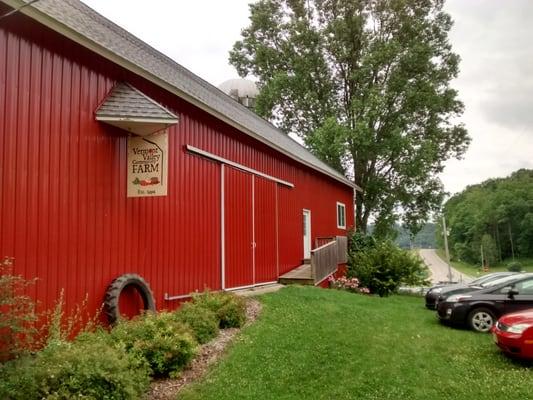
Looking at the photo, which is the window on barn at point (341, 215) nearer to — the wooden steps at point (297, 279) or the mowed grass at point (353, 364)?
the wooden steps at point (297, 279)

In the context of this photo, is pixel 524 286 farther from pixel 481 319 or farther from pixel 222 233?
pixel 222 233

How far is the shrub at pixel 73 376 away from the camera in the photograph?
436cm

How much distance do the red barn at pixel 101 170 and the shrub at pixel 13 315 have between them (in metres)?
0.25

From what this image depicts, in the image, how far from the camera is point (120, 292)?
722cm

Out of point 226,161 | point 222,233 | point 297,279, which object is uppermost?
point 226,161

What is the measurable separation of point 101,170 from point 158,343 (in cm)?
293

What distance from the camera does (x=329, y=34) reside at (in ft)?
94.4

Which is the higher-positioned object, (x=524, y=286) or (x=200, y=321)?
(x=524, y=286)

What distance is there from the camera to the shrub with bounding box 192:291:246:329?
26.7 feet

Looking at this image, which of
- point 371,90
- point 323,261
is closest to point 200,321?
point 323,261

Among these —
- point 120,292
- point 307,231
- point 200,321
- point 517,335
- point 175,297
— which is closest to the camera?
point 517,335

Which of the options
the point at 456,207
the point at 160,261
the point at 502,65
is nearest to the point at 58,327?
the point at 160,261

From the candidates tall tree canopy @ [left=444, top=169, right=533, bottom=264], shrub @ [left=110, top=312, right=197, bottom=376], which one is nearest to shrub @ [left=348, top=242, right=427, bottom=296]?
shrub @ [left=110, top=312, right=197, bottom=376]

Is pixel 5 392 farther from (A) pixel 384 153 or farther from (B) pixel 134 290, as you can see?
(A) pixel 384 153
